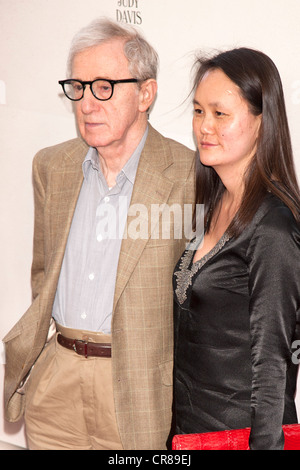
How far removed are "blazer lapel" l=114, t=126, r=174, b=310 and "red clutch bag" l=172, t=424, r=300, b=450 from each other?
22.3 inches

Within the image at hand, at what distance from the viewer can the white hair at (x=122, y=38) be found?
2.09 meters

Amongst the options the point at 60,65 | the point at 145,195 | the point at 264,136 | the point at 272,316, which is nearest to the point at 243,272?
the point at 272,316

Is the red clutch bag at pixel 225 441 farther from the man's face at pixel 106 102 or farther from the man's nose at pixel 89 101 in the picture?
the man's nose at pixel 89 101

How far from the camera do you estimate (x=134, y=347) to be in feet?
6.84

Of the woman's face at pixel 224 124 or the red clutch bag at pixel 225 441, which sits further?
the woman's face at pixel 224 124

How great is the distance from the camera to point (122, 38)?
211 cm

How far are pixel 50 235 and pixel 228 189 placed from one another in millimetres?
737

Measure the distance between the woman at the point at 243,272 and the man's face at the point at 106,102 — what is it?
310 mm

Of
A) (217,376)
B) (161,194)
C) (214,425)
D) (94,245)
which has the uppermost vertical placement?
(161,194)

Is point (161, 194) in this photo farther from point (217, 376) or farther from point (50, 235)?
point (217, 376)

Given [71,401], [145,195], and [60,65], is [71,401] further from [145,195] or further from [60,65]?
[60,65]

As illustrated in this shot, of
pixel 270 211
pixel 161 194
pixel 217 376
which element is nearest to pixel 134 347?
pixel 217 376

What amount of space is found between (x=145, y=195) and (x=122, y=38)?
1.86ft

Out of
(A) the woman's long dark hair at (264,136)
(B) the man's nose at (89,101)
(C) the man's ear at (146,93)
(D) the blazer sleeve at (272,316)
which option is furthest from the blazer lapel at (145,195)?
(D) the blazer sleeve at (272,316)
